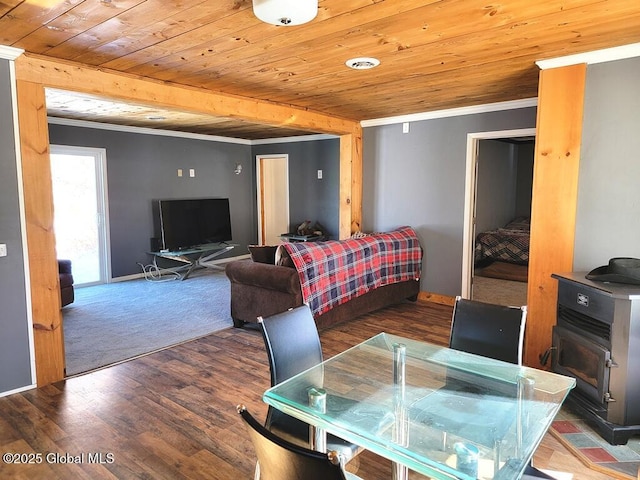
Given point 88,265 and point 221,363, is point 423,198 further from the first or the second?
point 88,265

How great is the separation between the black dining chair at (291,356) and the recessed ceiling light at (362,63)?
1816 millimetres

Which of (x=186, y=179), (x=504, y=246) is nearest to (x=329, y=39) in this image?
(x=186, y=179)

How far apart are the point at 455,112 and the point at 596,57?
2149 mm

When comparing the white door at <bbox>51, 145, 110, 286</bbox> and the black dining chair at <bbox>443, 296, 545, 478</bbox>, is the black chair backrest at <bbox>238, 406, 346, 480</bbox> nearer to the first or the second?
the black dining chair at <bbox>443, 296, 545, 478</bbox>

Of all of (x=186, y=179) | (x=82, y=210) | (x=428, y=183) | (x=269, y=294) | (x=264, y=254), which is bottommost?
(x=269, y=294)

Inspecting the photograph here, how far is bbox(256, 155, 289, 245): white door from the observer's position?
820cm

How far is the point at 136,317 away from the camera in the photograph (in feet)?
15.3

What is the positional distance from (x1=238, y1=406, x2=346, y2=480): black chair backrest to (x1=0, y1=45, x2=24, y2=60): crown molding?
2.80 m

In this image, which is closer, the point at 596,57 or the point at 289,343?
Answer: the point at 289,343

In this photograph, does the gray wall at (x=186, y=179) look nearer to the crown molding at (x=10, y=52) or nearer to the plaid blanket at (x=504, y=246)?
the plaid blanket at (x=504, y=246)

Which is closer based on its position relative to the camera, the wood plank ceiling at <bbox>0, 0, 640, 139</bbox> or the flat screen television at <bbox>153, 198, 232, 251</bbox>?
the wood plank ceiling at <bbox>0, 0, 640, 139</bbox>

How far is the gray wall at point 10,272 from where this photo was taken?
2.75 meters

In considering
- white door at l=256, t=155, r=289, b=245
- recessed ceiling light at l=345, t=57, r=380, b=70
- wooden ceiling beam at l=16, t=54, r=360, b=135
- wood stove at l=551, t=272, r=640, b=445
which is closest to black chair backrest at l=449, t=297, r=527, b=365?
wood stove at l=551, t=272, r=640, b=445

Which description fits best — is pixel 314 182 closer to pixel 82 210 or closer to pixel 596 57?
pixel 82 210
